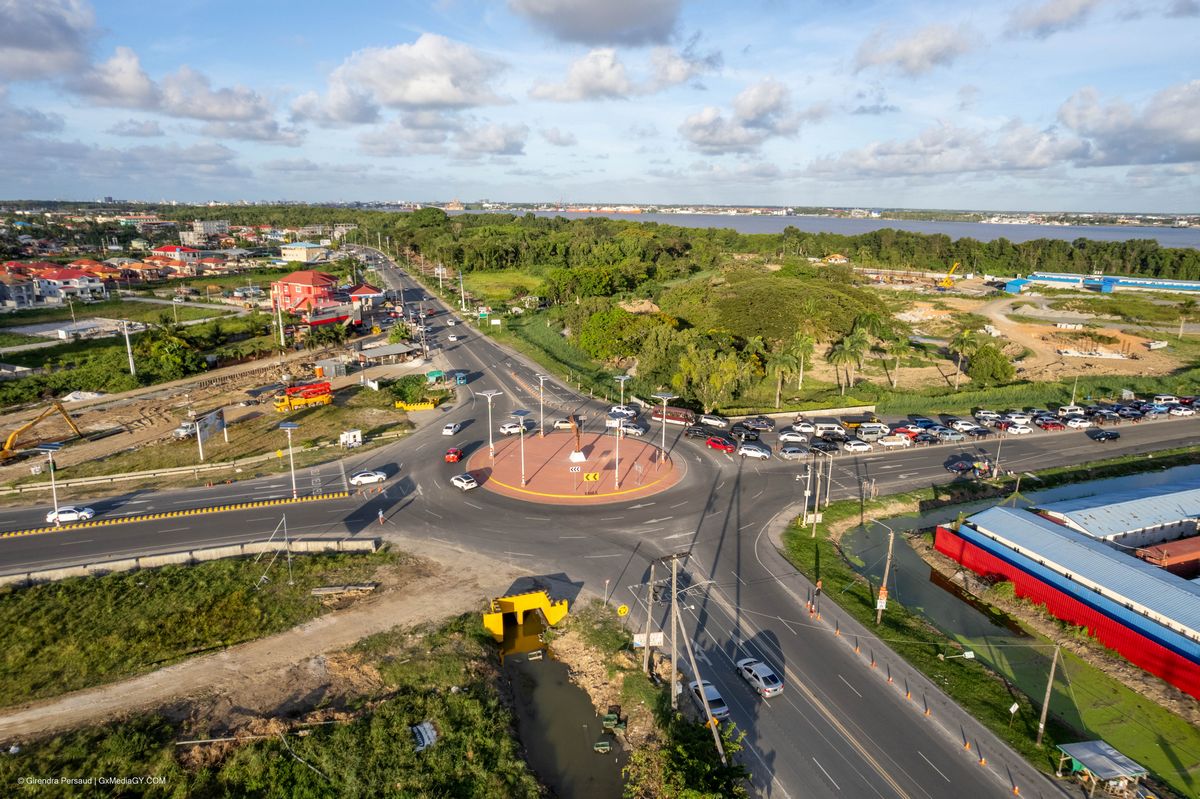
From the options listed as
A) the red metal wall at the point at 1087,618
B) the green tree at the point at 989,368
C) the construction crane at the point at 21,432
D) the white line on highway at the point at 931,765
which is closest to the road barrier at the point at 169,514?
the construction crane at the point at 21,432

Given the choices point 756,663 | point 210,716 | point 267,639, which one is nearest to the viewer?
point 210,716

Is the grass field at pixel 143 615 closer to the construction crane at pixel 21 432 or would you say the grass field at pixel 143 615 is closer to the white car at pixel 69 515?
the white car at pixel 69 515

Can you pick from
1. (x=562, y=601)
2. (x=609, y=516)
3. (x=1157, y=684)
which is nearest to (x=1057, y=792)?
(x=1157, y=684)

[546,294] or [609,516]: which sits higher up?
[546,294]

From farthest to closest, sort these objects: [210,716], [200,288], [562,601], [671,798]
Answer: [200,288] < [562,601] < [210,716] < [671,798]

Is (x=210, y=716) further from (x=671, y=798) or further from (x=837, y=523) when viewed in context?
(x=837, y=523)

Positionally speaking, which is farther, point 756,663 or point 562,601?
point 562,601

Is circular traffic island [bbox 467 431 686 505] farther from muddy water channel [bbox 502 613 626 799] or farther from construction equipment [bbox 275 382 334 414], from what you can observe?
construction equipment [bbox 275 382 334 414]

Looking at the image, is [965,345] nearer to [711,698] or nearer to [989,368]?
[989,368]
